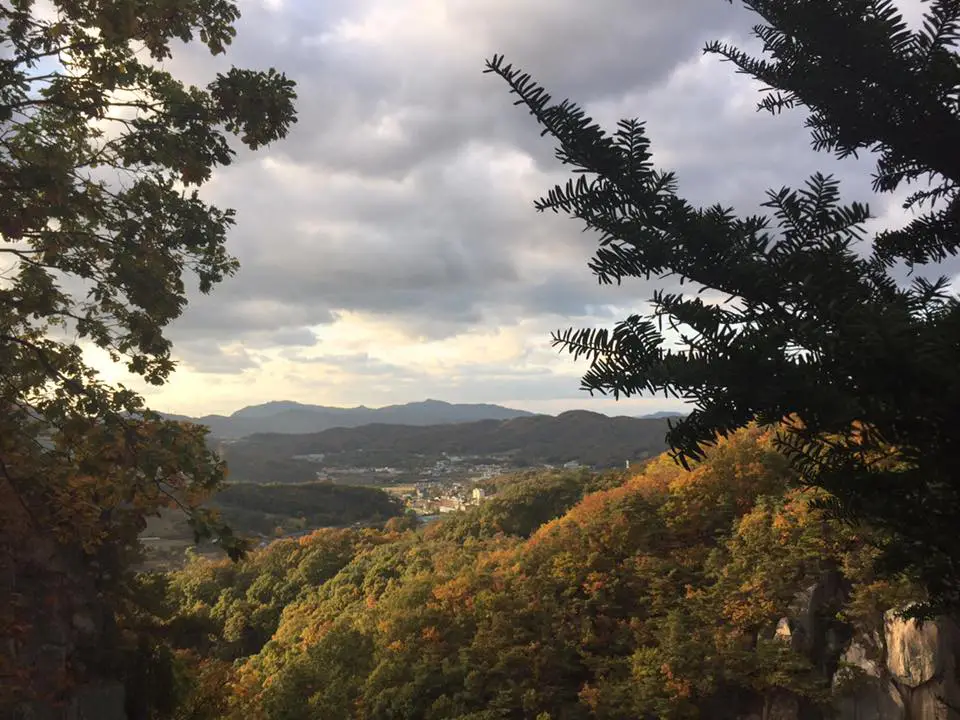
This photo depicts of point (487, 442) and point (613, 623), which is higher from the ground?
point (613, 623)

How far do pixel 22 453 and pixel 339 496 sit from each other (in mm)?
67965

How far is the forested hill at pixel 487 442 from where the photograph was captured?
4786 inches

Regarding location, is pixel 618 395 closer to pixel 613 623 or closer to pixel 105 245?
pixel 105 245

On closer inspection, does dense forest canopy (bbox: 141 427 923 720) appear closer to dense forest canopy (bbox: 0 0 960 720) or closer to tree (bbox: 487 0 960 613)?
dense forest canopy (bbox: 0 0 960 720)

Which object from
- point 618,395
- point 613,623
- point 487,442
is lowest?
point 487,442

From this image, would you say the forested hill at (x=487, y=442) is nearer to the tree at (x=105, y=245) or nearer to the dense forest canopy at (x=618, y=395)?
the dense forest canopy at (x=618, y=395)

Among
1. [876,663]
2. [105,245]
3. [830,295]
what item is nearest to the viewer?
[830,295]

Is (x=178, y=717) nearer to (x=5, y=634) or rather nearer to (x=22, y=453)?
(x=5, y=634)

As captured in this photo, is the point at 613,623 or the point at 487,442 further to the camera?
the point at 487,442

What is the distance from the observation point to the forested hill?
121562mm

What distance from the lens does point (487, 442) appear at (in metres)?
171

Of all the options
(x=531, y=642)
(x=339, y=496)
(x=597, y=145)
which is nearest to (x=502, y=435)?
(x=339, y=496)

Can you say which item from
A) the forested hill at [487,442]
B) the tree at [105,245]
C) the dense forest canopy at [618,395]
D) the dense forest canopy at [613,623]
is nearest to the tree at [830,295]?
the dense forest canopy at [618,395]

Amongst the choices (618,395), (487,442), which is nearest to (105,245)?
(618,395)
